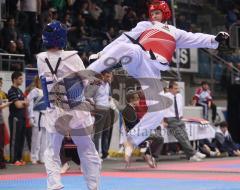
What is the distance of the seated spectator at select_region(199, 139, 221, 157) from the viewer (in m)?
15.6

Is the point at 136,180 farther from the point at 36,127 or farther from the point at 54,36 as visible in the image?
the point at 36,127

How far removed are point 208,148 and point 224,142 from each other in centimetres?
53

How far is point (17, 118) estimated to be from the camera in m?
12.2

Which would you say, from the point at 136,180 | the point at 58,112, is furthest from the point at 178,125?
the point at 58,112

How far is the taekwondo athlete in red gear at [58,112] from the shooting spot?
20.0 ft

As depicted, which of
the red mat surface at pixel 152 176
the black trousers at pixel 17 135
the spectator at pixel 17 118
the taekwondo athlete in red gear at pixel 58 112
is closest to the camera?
the taekwondo athlete in red gear at pixel 58 112

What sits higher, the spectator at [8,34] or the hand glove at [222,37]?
the spectator at [8,34]

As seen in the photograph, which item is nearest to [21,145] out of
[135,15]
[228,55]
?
[135,15]

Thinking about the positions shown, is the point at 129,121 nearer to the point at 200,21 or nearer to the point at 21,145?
the point at 21,145

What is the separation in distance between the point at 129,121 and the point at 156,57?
3.59 meters

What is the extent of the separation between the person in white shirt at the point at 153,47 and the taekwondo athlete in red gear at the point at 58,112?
993 millimetres

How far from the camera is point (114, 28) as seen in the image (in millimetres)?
18188

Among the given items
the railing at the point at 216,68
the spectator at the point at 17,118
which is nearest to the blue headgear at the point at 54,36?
the spectator at the point at 17,118

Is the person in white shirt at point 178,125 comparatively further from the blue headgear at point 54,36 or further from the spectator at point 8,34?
the blue headgear at point 54,36
